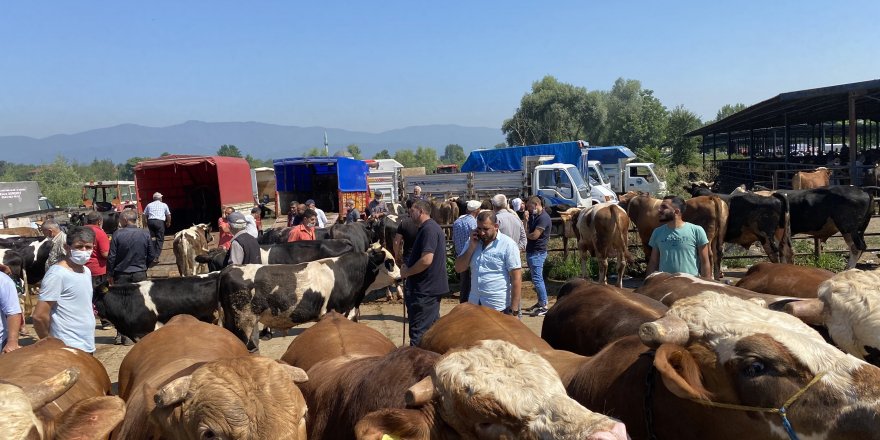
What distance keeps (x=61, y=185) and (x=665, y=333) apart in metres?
77.0

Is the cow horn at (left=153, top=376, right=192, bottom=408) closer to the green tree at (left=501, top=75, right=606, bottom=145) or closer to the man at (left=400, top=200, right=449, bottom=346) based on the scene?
the man at (left=400, top=200, right=449, bottom=346)

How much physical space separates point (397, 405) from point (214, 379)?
76cm

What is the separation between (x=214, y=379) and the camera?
8.79ft

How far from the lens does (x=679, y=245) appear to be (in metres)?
6.43

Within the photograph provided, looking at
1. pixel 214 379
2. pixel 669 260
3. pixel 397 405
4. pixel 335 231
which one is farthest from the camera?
pixel 335 231

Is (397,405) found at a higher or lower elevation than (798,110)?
lower

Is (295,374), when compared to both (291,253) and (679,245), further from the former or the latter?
(291,253)

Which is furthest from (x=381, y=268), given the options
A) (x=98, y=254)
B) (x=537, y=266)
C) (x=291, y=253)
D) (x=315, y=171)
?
A: (x=315, y=171)

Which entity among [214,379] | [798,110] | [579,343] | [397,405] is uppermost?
[798,110]

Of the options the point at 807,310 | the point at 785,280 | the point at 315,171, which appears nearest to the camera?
the point at 807,310

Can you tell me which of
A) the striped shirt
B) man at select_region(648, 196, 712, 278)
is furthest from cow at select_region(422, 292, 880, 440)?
the striped shirt

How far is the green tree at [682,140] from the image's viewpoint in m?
52.0

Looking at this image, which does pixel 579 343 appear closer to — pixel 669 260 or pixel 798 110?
pixel 669 260

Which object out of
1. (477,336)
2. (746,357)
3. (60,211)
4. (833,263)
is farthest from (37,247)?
(60,211)
